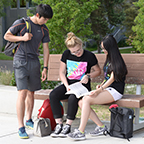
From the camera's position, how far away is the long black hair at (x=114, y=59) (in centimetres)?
442

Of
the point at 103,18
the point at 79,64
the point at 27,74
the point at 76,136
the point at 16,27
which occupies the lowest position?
the point at 76,136

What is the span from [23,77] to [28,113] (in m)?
0.74

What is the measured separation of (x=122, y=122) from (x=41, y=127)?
117cm

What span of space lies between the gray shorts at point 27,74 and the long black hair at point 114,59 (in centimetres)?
110

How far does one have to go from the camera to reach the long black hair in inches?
174

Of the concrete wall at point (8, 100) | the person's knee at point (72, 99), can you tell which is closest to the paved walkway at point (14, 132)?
the concrete wall at point (8, 100)

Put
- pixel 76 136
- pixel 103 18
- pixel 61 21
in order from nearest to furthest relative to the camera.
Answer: pixel 76 136 → pixel 61 21 → pixel 103 18

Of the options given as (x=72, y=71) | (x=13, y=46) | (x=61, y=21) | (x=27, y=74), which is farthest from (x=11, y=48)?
(x=61, y=21)

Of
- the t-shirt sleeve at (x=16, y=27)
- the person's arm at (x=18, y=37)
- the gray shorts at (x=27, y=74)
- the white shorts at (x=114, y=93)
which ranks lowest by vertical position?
the white shorts at (x=114, y=93)

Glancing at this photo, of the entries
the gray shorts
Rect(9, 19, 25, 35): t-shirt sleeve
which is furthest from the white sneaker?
Rect(9, 19, 25, 35): t-shirt sleeve

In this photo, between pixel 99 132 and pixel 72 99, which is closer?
pixel 72 99

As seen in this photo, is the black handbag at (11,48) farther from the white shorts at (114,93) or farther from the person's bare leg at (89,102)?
the white shorts at (114,93)

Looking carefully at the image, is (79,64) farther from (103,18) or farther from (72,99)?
(103,18)

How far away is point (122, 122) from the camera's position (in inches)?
167
